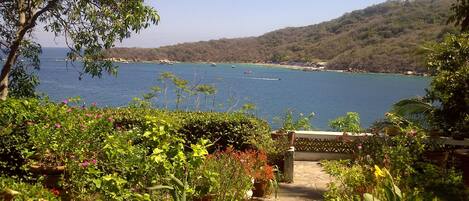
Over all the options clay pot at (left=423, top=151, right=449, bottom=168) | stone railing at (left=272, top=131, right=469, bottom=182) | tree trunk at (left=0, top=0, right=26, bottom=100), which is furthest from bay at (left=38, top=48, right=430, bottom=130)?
clay pot at (left=423, top=151, right=449, bottom=168)

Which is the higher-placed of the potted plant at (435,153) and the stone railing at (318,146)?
the potted plant at (435,153)

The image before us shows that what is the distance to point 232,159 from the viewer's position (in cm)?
584

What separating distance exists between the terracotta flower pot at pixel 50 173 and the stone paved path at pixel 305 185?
2.70 m

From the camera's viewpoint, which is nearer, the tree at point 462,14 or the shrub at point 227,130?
the shrub at point 227,130

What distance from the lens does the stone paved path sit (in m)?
7.24

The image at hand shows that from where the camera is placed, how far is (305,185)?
26.6 feet

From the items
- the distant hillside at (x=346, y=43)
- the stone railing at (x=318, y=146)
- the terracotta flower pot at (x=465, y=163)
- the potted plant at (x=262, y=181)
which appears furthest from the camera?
the distant hillside at (x=346, y=43)

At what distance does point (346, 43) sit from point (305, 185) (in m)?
128

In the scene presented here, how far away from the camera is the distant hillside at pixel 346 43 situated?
114 m

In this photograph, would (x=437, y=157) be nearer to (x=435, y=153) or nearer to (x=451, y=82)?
(x=435, y=153)

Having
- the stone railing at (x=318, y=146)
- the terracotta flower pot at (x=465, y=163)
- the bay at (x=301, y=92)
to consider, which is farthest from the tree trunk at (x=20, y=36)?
the bay at (x=301, y=92)

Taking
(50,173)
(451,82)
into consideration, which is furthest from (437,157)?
(50,173)

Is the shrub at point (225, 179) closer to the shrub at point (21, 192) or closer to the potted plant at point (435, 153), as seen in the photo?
the shrub at point (21, 192)

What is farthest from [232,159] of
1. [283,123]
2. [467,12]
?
[467,12]
